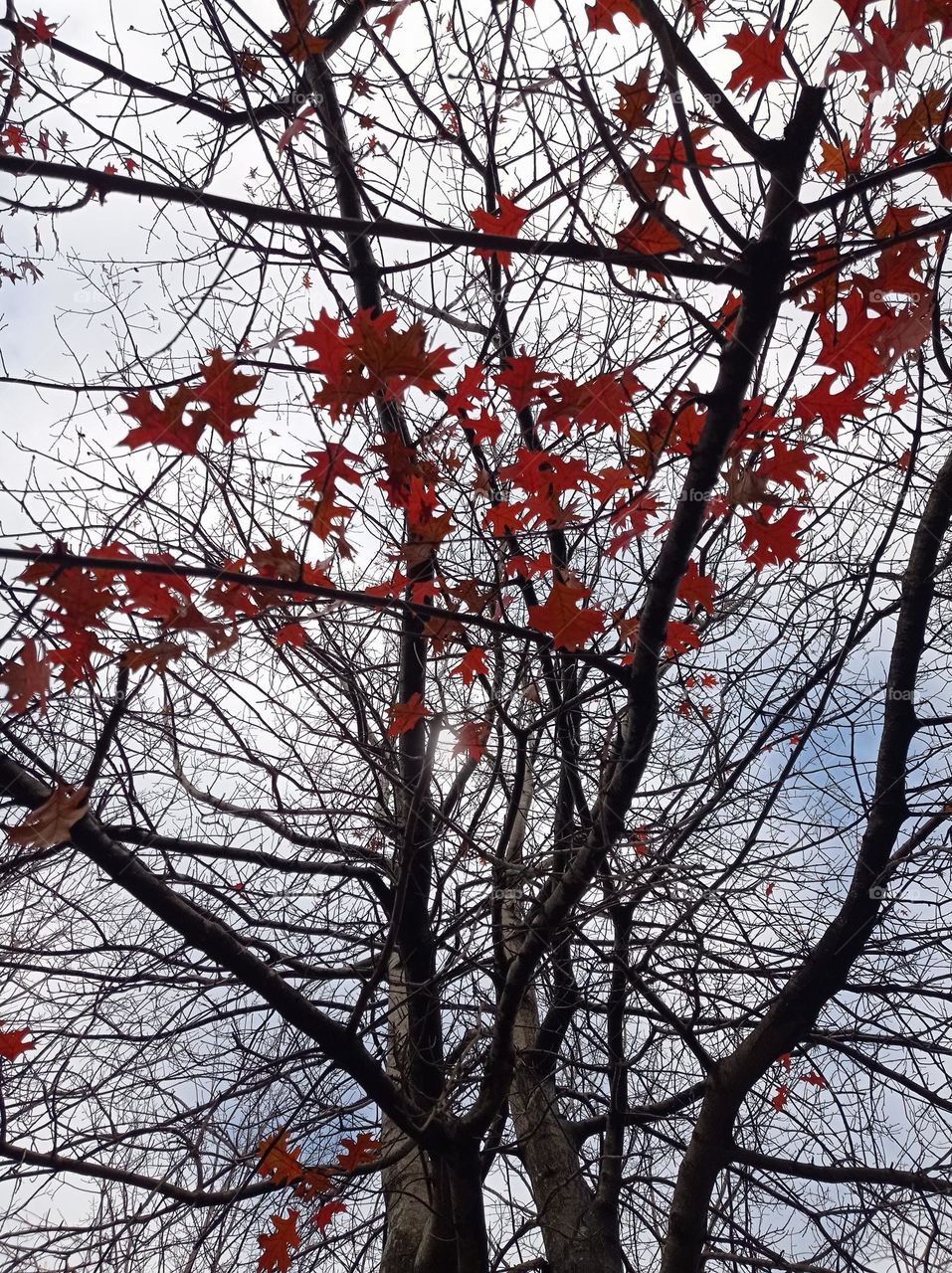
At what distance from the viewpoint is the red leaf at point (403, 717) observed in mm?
3133

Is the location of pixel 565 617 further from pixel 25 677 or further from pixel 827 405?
pixel 25 677

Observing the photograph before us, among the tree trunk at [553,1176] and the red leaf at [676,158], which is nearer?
the red leaf at [676,158]

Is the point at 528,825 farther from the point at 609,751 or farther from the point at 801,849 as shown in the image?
the point at 801,849

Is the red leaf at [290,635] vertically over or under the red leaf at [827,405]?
under

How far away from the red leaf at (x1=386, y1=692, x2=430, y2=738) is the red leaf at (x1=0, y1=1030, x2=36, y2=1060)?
208cm

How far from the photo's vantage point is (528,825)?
367 cm

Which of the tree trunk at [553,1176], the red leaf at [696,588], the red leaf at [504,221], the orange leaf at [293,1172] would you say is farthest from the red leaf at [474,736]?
the orange leaf at [293,1172]

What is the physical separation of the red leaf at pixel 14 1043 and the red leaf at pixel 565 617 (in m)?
2.89

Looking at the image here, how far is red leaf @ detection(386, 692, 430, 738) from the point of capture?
313 centimetres

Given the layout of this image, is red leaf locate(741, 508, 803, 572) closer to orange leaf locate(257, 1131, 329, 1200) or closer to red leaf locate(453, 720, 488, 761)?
red leaf locate(453, 720, 488, 761)

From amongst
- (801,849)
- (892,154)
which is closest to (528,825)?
(801,849)

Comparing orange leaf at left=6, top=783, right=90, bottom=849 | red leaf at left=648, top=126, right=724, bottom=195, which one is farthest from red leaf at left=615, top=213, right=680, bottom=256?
orange leaf at left=6, top=783, right=90, bottom=849

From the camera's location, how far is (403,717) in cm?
319

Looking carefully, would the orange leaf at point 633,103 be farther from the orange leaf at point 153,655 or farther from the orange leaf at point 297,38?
the orange leaf at point 153,655
